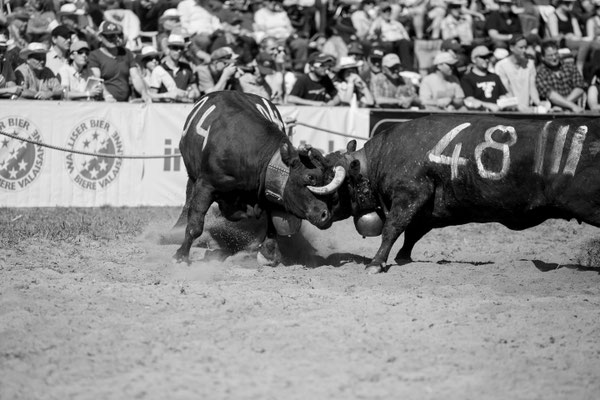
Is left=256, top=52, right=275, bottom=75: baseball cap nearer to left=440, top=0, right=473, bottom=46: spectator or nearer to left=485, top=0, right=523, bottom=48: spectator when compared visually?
left=440, top=0, right=473, bottom=46: spectator

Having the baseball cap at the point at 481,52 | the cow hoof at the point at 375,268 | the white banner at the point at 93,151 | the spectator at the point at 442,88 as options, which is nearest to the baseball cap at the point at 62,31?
the white banner at the point at 93,151

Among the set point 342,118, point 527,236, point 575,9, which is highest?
point 575,9

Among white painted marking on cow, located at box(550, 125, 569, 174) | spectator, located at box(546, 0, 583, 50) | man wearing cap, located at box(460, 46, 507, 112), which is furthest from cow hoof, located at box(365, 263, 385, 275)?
spectator, located at box(546, 0, 583, 50)

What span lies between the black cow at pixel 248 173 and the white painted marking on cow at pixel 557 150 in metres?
1.88

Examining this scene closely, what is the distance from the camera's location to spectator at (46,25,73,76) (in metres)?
13.6

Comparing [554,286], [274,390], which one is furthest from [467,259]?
[274,390]

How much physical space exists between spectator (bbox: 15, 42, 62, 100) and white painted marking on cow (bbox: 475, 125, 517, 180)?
21.6 ft

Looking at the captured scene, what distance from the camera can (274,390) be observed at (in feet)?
17.0

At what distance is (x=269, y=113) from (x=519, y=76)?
684 cm

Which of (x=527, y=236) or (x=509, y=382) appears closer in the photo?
(x=509, y=382)

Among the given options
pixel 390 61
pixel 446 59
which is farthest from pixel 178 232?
pixel 446 59

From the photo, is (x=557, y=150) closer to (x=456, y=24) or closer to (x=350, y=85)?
(x=350, y=85)

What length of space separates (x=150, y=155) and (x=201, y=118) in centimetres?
392

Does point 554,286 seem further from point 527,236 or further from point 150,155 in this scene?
point 150,155
